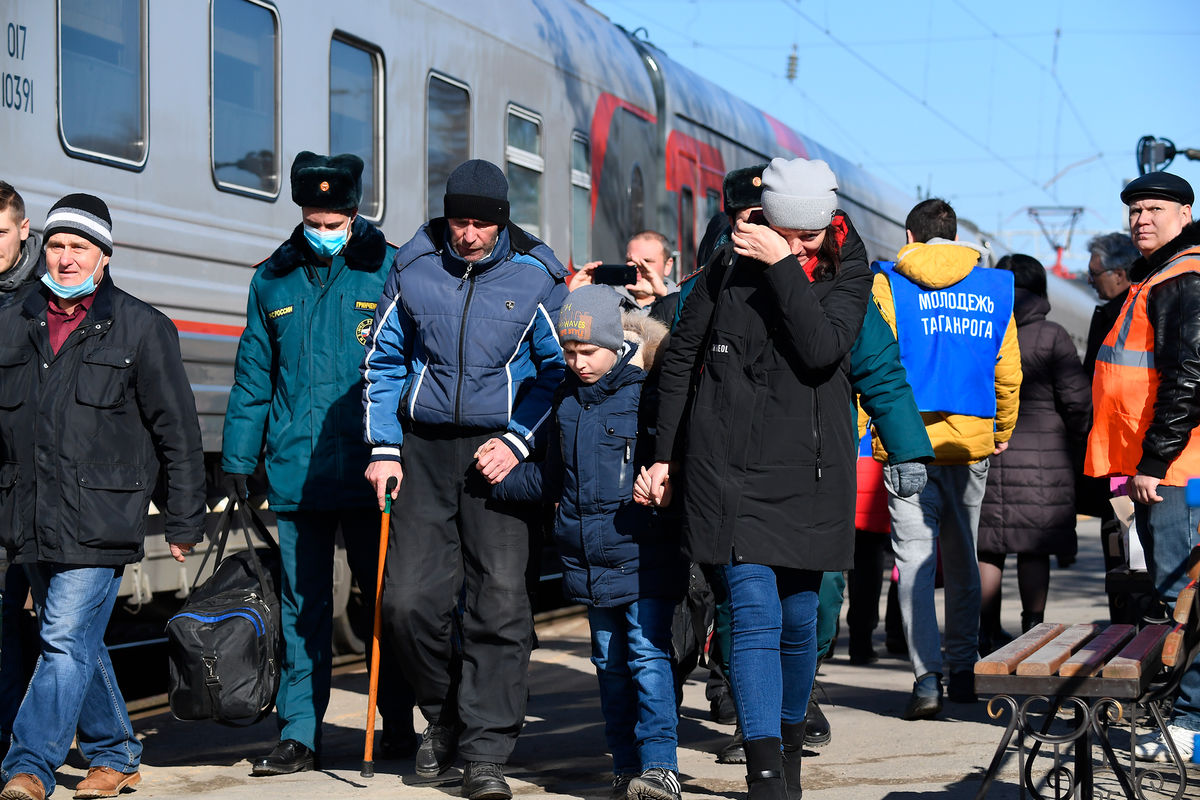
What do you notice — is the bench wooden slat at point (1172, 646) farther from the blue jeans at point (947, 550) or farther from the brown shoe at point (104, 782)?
the brown shoe at point (104, 782)

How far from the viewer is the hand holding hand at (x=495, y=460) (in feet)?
17.0

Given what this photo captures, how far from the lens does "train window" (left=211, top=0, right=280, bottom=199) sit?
6.86m

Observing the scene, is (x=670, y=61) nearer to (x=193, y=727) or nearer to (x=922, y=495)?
(x=922, y=495)

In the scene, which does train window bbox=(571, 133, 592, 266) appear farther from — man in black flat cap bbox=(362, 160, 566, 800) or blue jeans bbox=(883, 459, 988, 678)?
man in black flat cap bbox=(362, 160, 566, 800)

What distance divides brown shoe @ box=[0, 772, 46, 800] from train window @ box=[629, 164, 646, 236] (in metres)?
7.11

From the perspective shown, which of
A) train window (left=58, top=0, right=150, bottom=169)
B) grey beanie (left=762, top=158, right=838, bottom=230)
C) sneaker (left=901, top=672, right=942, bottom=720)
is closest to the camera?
grey beanie (left=762, top=158, right=838, bottom=230)

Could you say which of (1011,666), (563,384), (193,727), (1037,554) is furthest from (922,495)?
(193,727)

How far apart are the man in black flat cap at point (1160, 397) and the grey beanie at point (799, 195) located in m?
1.47

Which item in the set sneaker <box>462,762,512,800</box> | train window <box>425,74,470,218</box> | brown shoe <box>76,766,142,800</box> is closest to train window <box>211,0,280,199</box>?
train window <box>425,74,470,218</box>

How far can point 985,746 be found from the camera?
19.2 feet

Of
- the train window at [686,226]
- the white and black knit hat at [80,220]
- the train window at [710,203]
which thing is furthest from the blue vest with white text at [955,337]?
the train window at [710,203]

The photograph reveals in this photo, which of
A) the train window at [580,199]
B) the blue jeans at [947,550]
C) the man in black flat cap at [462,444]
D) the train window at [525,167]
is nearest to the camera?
the man in black flat cap at [462,444]

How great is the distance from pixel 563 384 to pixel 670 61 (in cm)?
783

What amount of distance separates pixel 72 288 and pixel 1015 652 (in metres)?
3.12
